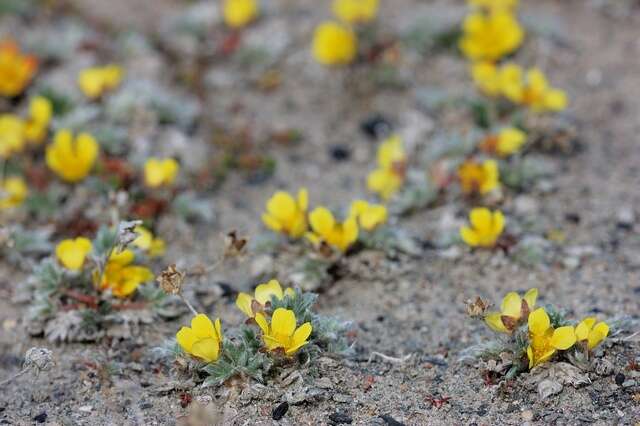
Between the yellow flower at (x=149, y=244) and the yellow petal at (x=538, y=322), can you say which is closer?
the yellow petal at (x=538, y=322)

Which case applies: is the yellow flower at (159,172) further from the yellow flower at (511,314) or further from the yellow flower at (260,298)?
the yellow flower at (511,314)

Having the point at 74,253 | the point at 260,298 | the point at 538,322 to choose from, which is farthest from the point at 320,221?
the point at 538,322

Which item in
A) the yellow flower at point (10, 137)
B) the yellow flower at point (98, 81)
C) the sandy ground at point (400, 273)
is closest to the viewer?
the sandy ground at point (400, 273)

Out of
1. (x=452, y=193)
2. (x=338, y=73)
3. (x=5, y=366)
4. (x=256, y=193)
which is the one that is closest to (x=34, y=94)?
(x=256, y=193)

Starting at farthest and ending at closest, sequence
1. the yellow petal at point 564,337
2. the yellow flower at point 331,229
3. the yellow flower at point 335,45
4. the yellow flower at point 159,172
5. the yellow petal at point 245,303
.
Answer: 1. the yellow flower at point 335,45
2. the yellow flower at point 159,172
3. the yellow flower at point 331,229
4. the yellow petal at point 245,303
5. the yellow petal at point 564,337

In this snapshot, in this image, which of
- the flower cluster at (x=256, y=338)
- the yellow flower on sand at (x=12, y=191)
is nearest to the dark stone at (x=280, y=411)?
the flower cluster at (x=256, y=338)

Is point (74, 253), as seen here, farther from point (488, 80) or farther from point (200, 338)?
point (488, 80)

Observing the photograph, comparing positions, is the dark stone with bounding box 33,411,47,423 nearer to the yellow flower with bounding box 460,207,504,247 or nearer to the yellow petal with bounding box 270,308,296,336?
the yellow petal with bounding box 270,308,296,336

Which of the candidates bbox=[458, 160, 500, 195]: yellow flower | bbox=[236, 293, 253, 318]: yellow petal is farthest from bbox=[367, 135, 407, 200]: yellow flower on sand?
bbox=[236, 293, 253, 318]: yellow petal
